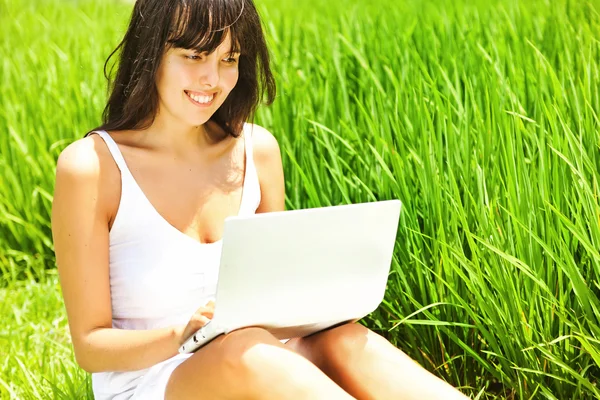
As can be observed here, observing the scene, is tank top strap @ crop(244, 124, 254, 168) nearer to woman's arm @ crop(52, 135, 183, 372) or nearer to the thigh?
woman's arm @ crop(52, 135, 183, 372)

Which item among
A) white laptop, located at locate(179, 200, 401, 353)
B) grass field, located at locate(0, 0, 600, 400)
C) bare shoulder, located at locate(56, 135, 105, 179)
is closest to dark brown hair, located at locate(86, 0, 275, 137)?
bare shoulder, located at locate(56, 135, 105, 179)

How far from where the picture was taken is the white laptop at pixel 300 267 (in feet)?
4.49

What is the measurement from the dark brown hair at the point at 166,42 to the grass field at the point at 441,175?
0.27m

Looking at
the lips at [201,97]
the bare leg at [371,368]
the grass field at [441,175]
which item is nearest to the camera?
the bare leg at [371,368]

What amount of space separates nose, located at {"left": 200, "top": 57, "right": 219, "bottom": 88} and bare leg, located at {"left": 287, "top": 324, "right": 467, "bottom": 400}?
434 millimetres

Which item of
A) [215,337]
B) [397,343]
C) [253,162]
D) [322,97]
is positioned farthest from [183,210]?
[322,97]

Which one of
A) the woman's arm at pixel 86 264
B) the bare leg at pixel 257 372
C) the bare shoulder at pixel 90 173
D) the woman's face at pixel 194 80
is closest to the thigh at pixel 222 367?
the bare leg at pixel 257 372

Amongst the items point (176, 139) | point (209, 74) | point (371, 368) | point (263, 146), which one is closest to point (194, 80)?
point (209, 74)

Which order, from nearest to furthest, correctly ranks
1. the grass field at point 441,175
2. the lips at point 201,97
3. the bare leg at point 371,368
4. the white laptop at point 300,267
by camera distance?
the white laptop at point 300,267, the bare leg at point 371,368, the lips at point 201,97, the grass field at point 441,175

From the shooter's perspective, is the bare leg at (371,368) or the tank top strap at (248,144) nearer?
the bare leg at (371,368)

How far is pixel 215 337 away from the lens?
1474mm

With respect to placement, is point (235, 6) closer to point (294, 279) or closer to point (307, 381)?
point (294, 279)

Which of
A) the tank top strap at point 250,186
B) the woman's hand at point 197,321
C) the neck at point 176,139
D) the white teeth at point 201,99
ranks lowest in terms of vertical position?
the woman's hand at point 197,321

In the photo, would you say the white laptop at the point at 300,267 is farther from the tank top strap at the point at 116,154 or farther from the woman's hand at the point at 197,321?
the tank top strap at the point at 116,154
